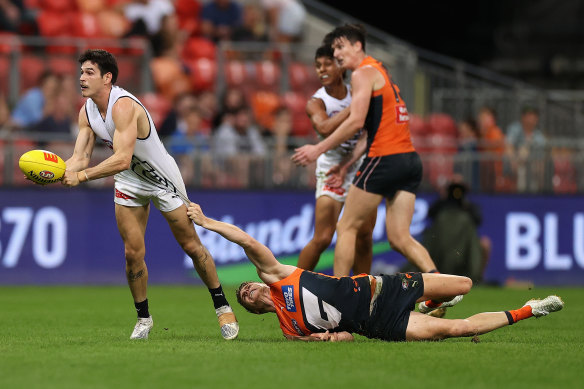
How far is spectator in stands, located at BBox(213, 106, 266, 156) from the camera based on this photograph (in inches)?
601

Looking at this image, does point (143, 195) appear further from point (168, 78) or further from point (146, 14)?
point (146, 14)

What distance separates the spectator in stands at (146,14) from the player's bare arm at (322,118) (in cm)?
903

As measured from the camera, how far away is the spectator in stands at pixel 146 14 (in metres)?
18.5

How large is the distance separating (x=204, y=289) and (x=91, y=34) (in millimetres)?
6224

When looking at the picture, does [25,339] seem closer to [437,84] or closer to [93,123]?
[93,123]

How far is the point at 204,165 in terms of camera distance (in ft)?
50.0

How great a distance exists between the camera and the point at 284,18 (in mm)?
20094

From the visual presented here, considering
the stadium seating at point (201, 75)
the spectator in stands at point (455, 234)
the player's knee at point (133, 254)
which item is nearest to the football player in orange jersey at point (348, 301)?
the player's knee at point (133, 254)

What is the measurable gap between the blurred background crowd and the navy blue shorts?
20.0 feet

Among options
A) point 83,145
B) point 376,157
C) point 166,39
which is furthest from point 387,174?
point 166,39

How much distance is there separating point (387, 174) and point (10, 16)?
11.4 m

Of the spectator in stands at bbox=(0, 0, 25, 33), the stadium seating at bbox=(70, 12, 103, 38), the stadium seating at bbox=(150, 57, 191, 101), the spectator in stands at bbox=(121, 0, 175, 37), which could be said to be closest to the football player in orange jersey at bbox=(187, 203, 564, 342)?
the stadium seating at bbox=(150, 57, 191, 101)

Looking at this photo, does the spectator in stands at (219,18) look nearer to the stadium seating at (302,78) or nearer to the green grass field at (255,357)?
the stadium seating at (302,78)

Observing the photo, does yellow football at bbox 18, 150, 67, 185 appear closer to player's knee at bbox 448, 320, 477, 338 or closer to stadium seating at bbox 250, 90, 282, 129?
player's knee at bbox 448, 320, 477, 338
